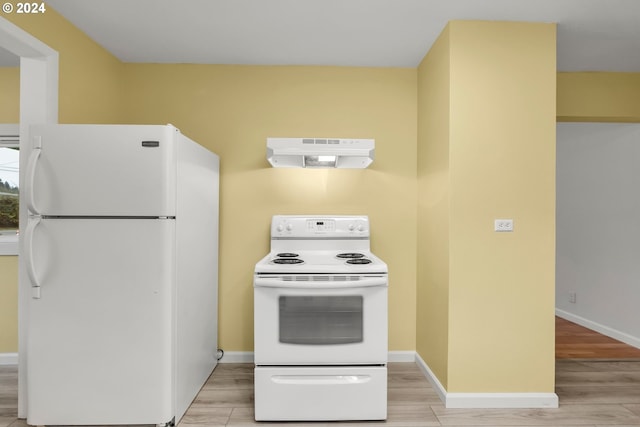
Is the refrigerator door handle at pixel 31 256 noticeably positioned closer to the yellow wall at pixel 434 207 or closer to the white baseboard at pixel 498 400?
the yellow wall at pixel 434 207

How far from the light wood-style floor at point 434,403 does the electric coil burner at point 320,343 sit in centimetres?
14

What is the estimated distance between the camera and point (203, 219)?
2.58 meters

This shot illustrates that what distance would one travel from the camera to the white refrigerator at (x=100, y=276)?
78.1 inches

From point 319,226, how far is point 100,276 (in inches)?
61.4

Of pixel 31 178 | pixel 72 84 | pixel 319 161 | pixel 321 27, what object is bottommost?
pixel 31 178

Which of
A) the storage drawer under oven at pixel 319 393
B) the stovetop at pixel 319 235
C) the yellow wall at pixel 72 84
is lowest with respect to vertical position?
the storage drawer under oven at pixel 319 393

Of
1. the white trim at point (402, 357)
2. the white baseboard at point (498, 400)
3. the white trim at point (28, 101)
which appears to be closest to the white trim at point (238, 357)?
the white trim at point (402, 357)

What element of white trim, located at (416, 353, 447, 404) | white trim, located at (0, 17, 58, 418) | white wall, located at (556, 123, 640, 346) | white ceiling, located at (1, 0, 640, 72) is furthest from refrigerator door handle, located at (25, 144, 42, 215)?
white wall, located at (556, 123, 640, 346)

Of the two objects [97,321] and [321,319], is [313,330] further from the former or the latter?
[97,321]

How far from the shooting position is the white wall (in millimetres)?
3672

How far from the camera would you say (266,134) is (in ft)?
10.1

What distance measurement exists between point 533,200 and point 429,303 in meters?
1.03

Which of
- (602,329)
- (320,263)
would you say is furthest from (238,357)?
(602,329)

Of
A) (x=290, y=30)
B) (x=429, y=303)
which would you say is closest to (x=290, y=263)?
(x=429, y=303)
